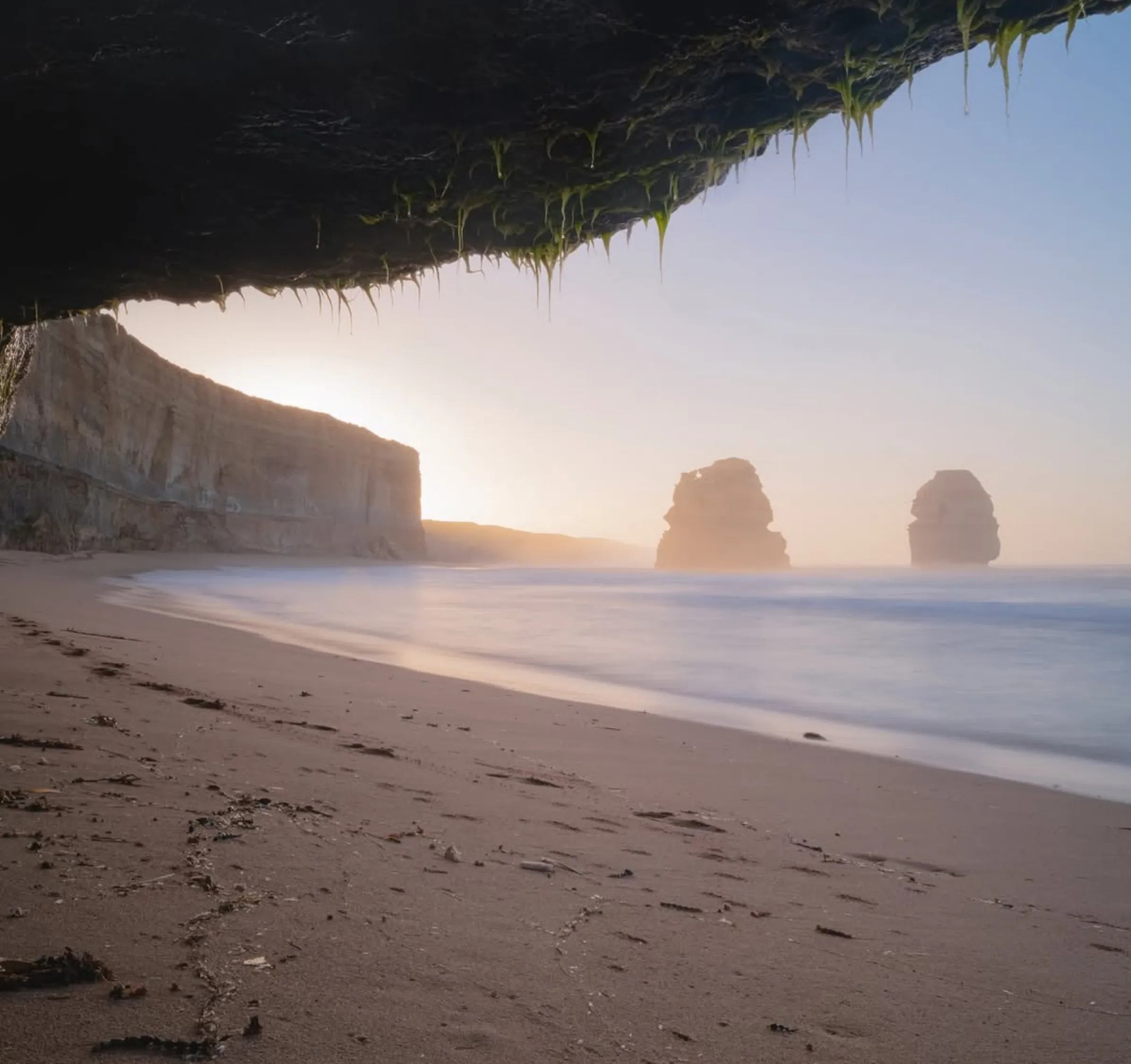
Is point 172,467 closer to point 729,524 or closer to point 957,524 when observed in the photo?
point 729,524

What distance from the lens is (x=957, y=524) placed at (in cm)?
10850

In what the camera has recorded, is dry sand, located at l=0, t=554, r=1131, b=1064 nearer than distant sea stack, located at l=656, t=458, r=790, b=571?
Yes

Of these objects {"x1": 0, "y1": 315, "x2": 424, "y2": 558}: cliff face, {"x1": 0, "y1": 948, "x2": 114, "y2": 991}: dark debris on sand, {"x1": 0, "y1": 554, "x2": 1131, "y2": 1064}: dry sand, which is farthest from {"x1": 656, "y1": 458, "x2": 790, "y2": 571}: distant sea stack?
{"x1": 0, "y1": 948, "x2": 114, "y2": 991}: dark debris on sand

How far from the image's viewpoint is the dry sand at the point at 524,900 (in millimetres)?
1692

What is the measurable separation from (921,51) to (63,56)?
114 inches

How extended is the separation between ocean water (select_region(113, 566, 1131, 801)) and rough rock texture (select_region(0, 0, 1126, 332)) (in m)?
4.91

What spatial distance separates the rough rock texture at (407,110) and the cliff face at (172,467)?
10.3 meters

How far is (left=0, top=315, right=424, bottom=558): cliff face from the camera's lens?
25312mm

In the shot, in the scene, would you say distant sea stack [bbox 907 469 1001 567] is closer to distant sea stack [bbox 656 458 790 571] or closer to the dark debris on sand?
distant sea stack [bbox 656 458 790 571]

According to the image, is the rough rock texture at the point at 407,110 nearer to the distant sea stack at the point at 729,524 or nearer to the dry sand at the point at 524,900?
the dry sand at the point at 524,900

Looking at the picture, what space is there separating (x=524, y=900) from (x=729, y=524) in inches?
3936

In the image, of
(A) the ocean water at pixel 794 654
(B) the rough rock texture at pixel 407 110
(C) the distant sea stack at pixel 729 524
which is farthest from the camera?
(C) the distant sea stack at pixel 729 524

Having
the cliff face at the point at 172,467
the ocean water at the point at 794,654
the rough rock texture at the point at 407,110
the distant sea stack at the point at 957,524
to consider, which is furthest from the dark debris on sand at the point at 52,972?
the distant sea stack at the point at 957,524

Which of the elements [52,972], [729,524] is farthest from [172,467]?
[729,524]
